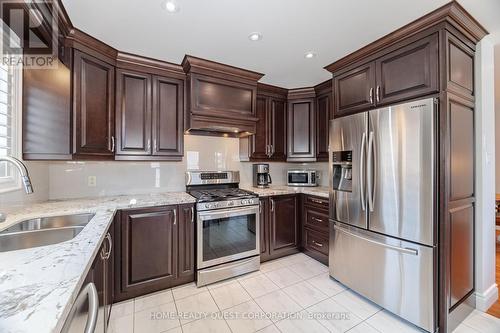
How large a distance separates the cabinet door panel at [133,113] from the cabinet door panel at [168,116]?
2.8 inches

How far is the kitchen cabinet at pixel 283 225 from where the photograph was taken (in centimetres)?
293

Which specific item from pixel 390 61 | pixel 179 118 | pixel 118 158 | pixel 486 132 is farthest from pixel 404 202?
pixel 118 158

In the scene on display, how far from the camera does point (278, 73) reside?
279cm

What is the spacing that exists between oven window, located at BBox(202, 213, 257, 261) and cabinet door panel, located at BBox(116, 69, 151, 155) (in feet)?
3.67

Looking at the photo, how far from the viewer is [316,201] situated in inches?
113

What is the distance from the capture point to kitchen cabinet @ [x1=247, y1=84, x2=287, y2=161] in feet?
10.4

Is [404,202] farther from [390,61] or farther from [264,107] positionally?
[264,107]

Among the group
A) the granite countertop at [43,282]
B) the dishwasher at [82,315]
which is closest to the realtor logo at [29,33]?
the granite countertop at [43,282]

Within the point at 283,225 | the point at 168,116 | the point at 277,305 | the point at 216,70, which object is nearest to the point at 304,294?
the point at 277,305

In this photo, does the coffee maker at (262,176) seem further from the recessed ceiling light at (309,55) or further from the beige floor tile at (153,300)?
the beige floor tile at (153,300)

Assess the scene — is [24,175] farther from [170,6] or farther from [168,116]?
[168,116]

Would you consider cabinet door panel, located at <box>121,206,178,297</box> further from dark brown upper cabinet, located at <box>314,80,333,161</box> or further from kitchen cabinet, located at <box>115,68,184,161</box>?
dark brown upper cabinet, located at <box>314,80,333,161</box>

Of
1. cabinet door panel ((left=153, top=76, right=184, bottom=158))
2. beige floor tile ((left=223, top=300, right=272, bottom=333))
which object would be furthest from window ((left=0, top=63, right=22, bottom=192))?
beige floor tile ((left=223, top=300, right=272, bottom=333))

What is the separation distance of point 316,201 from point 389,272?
1135 millimetres
